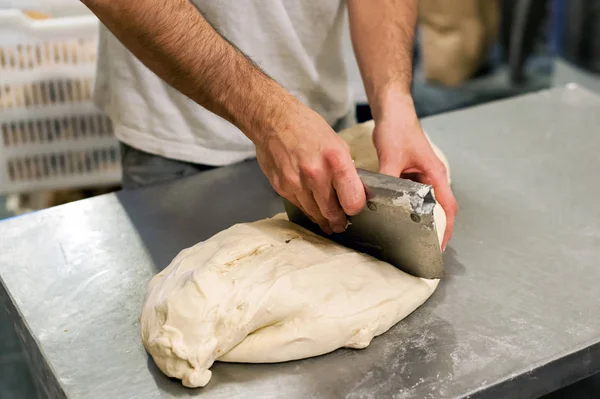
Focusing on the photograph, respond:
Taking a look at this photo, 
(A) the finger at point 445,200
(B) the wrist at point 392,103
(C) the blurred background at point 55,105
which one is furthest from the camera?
(C) the blurred background at point 55,105

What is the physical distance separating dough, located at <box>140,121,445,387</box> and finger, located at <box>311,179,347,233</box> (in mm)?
67

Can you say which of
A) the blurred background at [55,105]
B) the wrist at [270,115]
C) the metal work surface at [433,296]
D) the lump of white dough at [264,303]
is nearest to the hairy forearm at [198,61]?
the wrist at [270,115]

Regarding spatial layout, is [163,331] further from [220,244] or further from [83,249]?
[83,249]

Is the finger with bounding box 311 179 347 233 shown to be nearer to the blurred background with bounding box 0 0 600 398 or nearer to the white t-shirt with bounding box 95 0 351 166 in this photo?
the white t-shirt with bounding box 95 0 351 166

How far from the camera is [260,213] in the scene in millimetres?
1488

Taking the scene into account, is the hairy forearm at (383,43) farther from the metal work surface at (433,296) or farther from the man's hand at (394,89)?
the metal work surface at (433,296)

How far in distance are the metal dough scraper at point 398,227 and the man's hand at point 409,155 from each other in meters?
0.12

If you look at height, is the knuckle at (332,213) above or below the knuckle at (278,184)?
below

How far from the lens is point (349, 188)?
109cm

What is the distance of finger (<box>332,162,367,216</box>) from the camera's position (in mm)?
1095

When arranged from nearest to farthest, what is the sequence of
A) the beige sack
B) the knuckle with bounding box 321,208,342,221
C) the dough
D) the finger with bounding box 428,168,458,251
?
the dough, the knuckle with bounding box 321,208,342,221, the finger with bounding box 428,168,458,251, the beige sack

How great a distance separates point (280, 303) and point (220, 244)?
0.59 feet

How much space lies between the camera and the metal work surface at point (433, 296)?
1.06m

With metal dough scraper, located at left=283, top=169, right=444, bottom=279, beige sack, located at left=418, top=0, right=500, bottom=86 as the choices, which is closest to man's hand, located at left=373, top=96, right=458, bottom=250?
metal dough scraper, located at left=283, top=169, right=444, bottom=279
